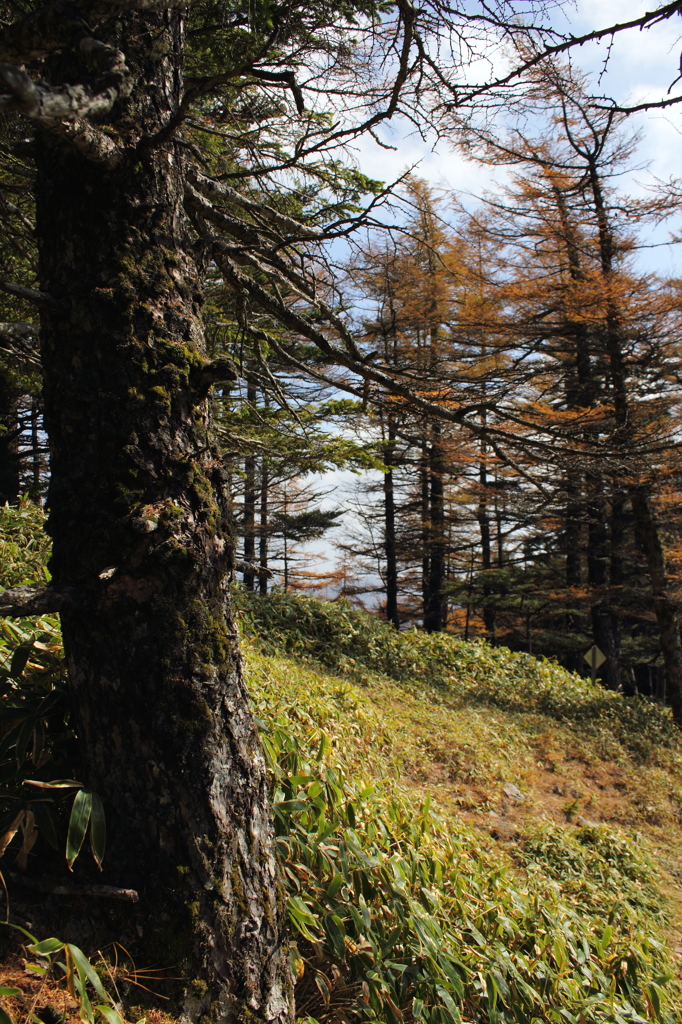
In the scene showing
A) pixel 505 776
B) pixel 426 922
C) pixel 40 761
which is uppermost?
pixel 40 761

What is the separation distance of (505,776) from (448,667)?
3.94m

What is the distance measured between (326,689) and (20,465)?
8.64 m

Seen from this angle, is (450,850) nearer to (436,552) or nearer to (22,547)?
(22,547)

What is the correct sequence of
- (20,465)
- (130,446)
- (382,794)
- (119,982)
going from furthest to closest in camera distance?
(20,465)
(382,794)
(130,446)
(119,982)

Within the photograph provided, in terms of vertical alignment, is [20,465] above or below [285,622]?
above

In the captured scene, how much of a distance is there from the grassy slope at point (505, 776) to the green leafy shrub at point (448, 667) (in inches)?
1.3

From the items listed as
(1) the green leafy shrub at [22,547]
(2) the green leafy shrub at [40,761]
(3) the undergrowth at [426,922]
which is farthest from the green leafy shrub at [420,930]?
(1) the green leafy shrub at [22,547]

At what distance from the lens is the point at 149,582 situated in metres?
1.81

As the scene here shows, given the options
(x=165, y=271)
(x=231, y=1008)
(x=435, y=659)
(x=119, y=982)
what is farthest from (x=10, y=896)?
(x=435, y=659)

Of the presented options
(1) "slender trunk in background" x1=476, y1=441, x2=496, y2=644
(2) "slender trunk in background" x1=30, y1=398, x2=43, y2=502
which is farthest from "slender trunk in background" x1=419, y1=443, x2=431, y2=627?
(2) "slender trunk in background" x1=30, y1=398, x2=43, y2=502

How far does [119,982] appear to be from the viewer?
64.3 inches

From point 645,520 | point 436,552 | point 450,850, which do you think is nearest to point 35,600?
point 450,850

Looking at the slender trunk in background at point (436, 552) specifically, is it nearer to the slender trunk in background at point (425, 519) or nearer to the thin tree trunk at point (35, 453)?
the slender trunk in background at point (425, 519)

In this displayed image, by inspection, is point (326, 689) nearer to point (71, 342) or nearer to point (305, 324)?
point (305, 324)
